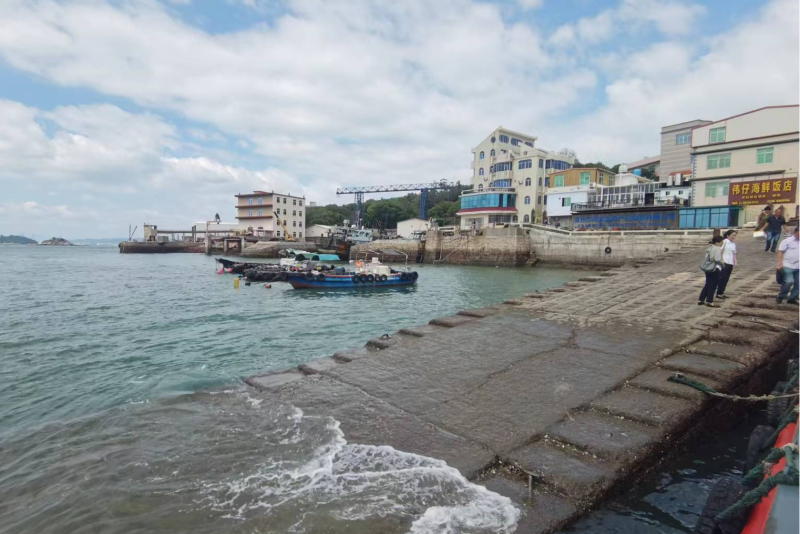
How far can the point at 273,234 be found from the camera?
73.1 metres

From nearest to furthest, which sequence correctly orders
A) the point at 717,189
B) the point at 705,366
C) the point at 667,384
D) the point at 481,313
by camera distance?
the point at 667,384, the point at 705,366, the point at 481,313, the point at 717,189

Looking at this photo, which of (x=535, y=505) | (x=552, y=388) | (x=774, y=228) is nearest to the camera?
(x=535, y=505)

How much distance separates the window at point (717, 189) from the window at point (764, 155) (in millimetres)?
2268

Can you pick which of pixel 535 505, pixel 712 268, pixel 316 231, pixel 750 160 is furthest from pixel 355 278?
pixel 316 231

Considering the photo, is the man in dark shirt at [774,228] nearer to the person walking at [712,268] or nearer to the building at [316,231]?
the person walking at [712,268]

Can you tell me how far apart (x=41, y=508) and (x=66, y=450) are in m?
A: 1.42

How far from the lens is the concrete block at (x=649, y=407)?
404 centimetres

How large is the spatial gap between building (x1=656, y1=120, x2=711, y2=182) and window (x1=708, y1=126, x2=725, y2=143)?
47.7 ft

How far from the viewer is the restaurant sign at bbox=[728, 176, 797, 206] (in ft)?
89.1

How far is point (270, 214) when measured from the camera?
74.1 metres

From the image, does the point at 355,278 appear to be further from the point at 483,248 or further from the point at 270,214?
the point at 270,214

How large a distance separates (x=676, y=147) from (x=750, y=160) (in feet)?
62.7

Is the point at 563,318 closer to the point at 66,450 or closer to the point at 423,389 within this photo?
the point at 423,389

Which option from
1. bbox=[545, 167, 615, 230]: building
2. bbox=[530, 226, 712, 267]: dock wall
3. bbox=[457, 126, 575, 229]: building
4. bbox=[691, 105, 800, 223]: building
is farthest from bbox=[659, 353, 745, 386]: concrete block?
bbox=[457, 126, 575, 229]: building
